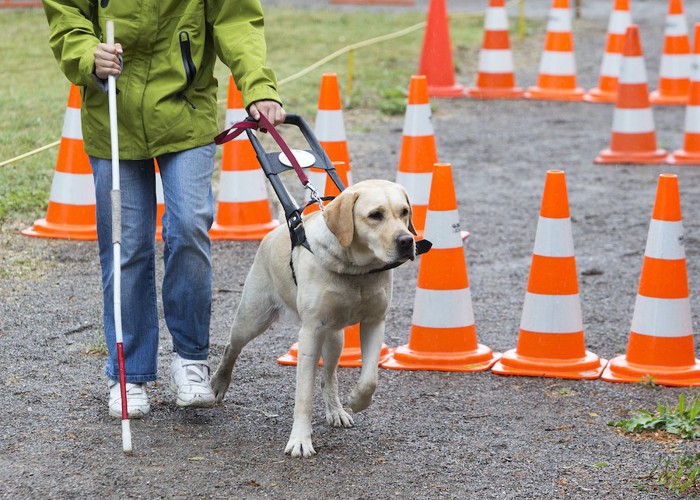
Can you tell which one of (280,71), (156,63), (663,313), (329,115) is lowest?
(280,71)

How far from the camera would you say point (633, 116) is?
33.2 feet

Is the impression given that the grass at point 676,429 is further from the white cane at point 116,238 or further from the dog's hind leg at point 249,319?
the white cane at point 116,238

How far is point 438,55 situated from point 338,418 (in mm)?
8326

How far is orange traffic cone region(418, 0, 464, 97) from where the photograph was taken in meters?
12.5

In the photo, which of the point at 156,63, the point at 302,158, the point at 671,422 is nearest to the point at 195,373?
the point at 302,158

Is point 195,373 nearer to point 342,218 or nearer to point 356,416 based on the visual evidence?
point 356,416

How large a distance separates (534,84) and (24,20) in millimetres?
6869

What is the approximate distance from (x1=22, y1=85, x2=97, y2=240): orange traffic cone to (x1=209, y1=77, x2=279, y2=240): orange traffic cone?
0.81 m

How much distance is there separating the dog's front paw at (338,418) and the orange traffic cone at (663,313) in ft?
4.39

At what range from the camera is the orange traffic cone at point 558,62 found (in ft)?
41.7

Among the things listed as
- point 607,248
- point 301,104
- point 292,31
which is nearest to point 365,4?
point 292,31

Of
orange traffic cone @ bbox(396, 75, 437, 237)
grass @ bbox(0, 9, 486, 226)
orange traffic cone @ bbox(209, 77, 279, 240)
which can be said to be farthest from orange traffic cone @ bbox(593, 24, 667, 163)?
orange traffic cone @ bbox(209, 77, 279, 240)

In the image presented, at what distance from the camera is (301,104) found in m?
11.4

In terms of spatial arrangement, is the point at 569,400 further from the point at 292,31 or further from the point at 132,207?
the point at 292,31
